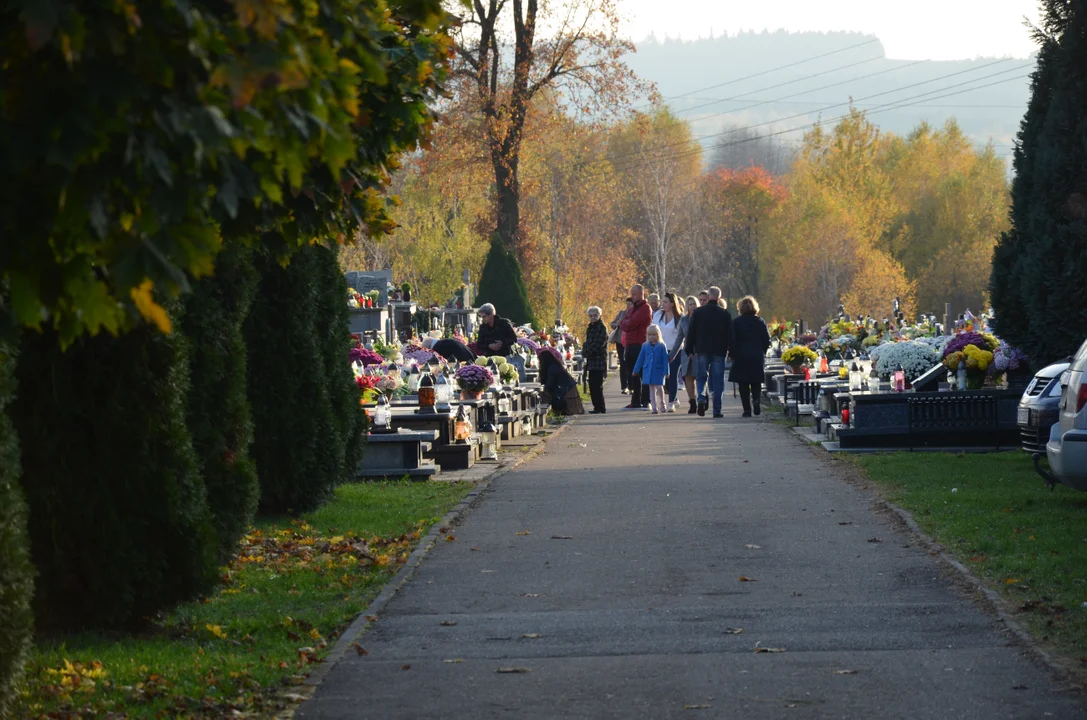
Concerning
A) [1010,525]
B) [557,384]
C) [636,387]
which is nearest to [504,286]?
[636,387]

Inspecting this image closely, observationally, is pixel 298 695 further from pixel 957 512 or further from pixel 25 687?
pixel 957 512

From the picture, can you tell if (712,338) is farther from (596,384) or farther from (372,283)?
(372,283)

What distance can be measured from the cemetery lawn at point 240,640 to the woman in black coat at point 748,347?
12.3 m

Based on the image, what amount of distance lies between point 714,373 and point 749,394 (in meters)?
0.83

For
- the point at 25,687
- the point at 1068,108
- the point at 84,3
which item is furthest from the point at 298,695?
the point at 1068,108

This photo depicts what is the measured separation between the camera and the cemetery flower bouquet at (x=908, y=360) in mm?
19156

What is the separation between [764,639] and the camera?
741cm

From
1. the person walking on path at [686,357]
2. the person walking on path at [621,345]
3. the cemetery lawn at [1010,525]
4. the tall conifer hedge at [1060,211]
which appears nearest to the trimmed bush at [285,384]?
the cemetery lawn at [1010,525]

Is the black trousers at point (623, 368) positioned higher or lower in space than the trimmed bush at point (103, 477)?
higher

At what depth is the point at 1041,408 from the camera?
1263 cm

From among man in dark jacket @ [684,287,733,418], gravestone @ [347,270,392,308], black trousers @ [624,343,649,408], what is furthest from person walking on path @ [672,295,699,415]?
gravestone @ [347,270,392,308]

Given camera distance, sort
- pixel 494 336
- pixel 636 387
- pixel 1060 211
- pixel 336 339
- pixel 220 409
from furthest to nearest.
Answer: pixel 636 387 < pixel 494 336 < pixel 1060 211 < pixel 336 339 < pixel 220 409

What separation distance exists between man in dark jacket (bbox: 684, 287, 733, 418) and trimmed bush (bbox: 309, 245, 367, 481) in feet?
37.0

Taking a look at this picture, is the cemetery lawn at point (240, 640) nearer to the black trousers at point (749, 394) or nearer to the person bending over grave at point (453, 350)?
the person bending over grave at point (453, 350)
